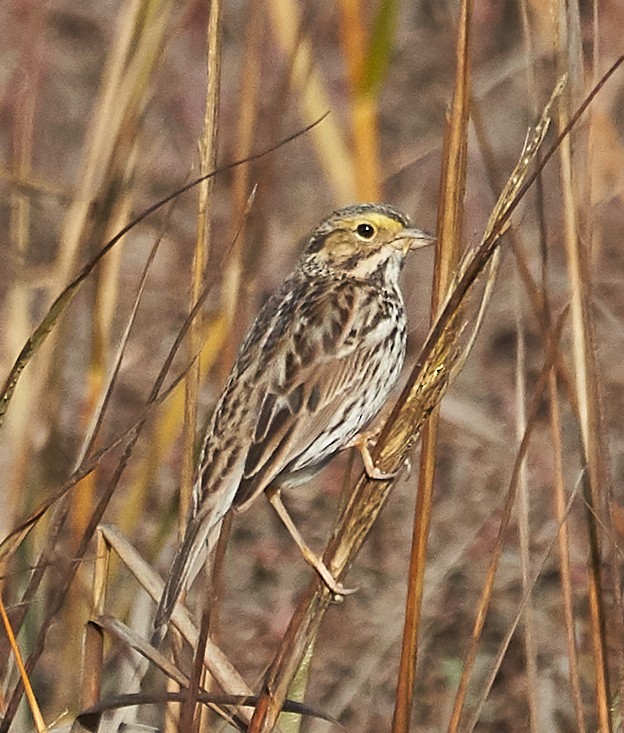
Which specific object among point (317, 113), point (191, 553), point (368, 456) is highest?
point (317, 113)

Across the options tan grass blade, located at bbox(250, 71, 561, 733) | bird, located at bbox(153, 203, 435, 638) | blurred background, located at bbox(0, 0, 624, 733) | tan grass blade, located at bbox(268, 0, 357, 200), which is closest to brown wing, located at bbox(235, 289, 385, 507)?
bird, located at bbox(153, 203, 435, 638)

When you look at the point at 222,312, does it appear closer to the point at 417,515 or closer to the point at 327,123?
the point at 327,123

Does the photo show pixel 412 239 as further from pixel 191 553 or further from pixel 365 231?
pixel 191 553

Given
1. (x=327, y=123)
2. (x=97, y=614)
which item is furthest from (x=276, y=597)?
(x=97, y=614)

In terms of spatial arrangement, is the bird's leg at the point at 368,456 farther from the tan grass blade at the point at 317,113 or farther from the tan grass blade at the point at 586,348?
the tan grass blade at the point at 317,113

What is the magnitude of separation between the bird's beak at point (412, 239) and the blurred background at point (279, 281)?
114 mm

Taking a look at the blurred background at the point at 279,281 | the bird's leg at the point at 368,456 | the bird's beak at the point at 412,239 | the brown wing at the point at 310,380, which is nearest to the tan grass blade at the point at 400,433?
the bird's leg at the point at 368,456

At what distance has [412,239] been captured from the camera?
10.7ft

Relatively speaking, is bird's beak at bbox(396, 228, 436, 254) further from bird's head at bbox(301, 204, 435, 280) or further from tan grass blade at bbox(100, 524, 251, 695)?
tan grass blade at bbox(100, 524, 251, 695)

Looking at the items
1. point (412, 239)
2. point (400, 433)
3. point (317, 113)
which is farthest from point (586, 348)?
point (317, 113)

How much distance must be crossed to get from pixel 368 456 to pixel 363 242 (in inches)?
39.5

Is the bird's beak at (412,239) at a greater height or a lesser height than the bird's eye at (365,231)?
lesser

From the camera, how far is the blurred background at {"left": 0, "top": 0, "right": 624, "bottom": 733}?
8.77 ft

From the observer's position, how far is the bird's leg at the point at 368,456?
6.90 feet
